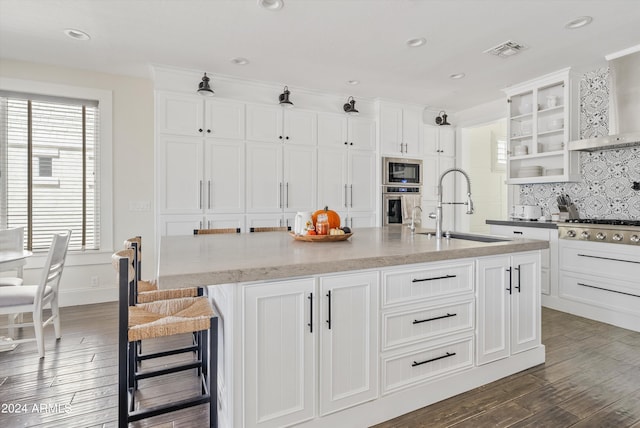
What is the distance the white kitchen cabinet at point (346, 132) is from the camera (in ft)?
14.6

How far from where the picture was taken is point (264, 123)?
4.08 m

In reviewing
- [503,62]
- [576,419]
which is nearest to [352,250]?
[576,419]

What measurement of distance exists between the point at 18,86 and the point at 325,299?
413cm

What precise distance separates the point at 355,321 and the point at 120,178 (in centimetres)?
357

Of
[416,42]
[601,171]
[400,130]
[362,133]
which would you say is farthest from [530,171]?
[416,42]

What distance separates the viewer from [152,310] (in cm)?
179

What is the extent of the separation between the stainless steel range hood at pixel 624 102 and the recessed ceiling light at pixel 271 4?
3212 mm

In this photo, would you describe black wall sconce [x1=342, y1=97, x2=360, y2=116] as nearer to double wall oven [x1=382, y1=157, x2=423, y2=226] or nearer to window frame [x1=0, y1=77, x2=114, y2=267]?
double wall oven [x1=382, y1=157, x2=423, y2=226]

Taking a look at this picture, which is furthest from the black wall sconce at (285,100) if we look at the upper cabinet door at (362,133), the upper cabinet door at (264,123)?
the upper cabinet door at (362,133)

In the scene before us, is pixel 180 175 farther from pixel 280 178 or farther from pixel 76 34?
pixel 76 34

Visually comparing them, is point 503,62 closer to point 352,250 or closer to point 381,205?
point 381,205

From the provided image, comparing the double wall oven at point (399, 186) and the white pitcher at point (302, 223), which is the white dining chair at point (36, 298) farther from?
the double wall oven at point (399, 186)

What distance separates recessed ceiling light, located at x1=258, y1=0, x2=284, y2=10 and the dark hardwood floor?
8.47 ft

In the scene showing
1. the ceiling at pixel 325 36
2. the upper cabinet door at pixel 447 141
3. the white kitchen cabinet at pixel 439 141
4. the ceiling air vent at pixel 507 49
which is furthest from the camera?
the upper cabinet door at pixel 447 141
